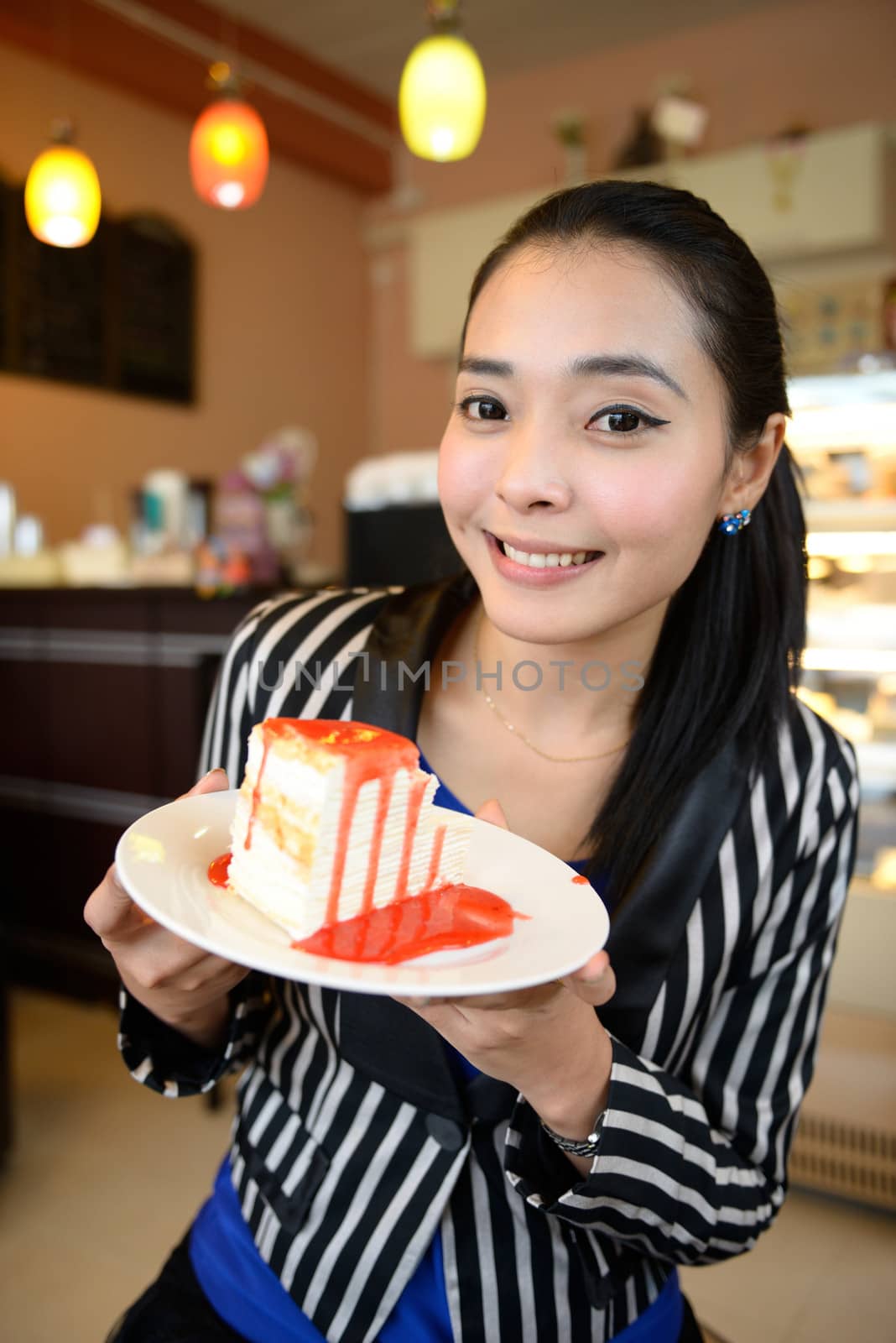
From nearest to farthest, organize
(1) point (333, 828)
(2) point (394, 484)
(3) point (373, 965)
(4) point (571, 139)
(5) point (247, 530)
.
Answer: (3) point (373, 965), (1) point (333, 828), (2) point (394, 484), (5) point (247, 530), (4) point (571, 139)

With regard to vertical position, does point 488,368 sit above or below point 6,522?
above

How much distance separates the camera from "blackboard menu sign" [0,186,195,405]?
4.39 meters

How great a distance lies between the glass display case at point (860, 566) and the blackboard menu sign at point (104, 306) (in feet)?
11.2

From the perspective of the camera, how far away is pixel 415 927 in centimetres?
73

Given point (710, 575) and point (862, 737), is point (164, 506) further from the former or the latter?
point (710, 575)

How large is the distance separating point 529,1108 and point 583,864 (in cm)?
27

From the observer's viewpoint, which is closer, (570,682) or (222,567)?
(570,682)

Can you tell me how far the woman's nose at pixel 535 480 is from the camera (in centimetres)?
93

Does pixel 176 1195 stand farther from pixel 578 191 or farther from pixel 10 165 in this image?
pixel 10 165

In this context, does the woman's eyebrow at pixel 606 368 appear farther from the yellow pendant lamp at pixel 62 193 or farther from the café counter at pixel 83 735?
the yellow pendant lamp at pixel 62 193

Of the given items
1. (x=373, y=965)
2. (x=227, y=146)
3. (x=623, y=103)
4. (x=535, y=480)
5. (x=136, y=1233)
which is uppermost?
(x=623, y=103)

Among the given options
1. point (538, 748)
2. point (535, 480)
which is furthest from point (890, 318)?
point (535, 480)

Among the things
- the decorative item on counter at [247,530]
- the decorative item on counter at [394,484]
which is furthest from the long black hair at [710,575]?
the decorative item on counter at [247,530]

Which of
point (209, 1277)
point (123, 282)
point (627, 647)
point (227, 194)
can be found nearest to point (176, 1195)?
point (209, 1277)
